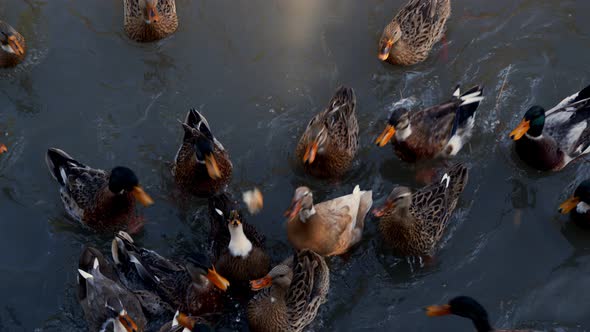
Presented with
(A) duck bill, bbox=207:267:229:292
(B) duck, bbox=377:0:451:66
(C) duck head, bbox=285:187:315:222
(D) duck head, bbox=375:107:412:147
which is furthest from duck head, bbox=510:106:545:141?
(A) duck bill, bbox=207:267:229:292

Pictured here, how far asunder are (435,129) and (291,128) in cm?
154

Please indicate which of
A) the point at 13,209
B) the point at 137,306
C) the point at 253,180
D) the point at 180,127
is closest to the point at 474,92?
the point at 253,180

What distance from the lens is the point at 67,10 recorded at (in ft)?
26.9

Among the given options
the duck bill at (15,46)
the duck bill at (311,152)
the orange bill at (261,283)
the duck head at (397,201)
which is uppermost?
the duck bill at (15,46)

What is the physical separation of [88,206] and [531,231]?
169 inches

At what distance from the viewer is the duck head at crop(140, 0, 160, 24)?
7531 mm

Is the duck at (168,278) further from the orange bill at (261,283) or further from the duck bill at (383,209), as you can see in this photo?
the duck bill at (383,209)

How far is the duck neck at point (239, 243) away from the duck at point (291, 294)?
0.34 meters

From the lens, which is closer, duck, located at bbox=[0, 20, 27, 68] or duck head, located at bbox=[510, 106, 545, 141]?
duck head, located at bbox=[510, 106, 545, 141]

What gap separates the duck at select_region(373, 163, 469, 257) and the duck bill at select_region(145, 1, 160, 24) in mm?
3405

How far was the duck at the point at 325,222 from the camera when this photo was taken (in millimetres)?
6012

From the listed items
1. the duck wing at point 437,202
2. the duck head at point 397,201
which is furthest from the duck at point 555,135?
the duck head at point 397,201

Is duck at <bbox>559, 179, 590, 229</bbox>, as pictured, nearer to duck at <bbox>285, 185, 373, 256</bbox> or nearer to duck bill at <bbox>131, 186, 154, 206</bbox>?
duck at <bbox>285, 185, 373, 256</bbox>

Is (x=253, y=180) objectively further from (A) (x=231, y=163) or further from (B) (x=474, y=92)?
(B) (x=474, y=92)
